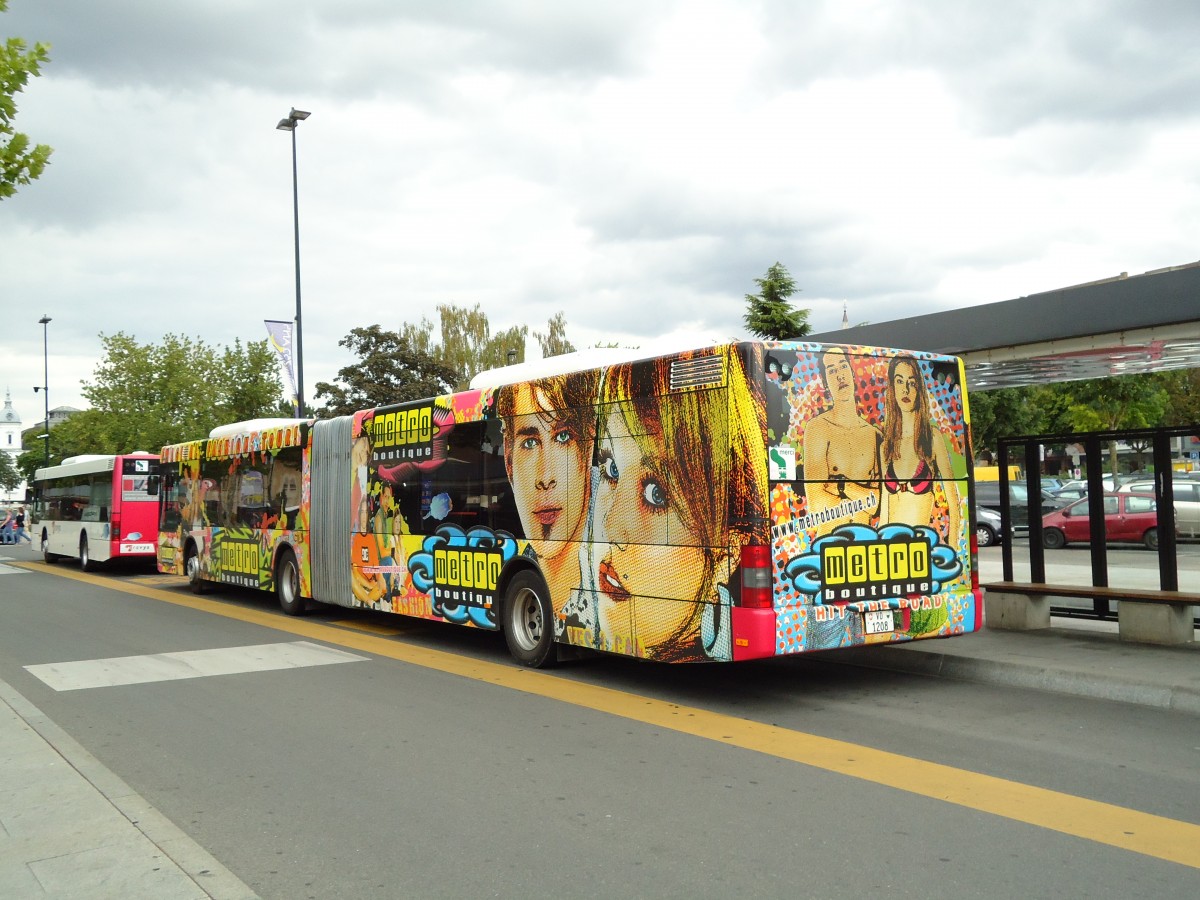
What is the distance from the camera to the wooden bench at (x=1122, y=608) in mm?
9648

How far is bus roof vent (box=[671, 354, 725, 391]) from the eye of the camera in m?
7.89

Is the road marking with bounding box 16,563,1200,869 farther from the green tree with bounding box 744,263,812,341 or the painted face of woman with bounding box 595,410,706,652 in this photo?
the green tree with bounding box 744,263,812,341

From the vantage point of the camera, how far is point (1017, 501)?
1902 cm

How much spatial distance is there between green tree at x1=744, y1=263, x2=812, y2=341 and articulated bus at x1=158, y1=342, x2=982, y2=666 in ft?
114

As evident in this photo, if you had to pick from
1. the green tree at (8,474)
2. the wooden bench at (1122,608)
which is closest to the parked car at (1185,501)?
the wooden bench at (1122,608)

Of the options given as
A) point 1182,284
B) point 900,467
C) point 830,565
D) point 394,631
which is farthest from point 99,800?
point 1182,284

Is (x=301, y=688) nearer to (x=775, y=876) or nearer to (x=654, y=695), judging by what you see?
(x=654, y=695)

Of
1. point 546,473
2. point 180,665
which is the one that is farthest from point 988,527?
point 180,665

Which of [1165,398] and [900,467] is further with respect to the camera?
[1165,398]

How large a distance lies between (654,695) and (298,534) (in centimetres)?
812

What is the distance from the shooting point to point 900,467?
8.55 m

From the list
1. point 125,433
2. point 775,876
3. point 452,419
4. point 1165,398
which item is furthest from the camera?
point 125,433

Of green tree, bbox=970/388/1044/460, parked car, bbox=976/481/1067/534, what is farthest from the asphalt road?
green tree, bbox=970/388/1044/460

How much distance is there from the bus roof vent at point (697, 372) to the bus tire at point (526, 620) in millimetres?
2673
